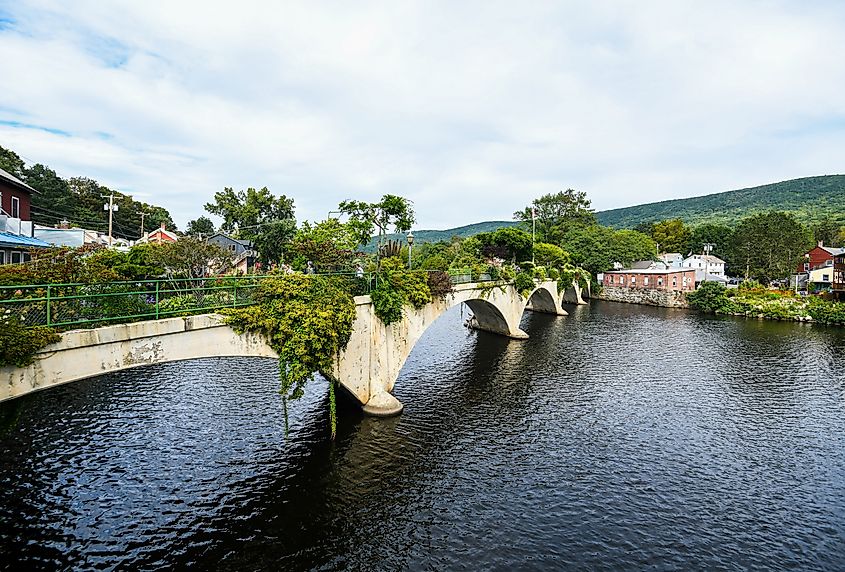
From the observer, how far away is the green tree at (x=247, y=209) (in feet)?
238

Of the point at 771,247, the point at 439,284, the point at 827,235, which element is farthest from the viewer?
the point at 827,235

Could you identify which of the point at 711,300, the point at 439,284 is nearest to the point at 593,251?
the point at 711,300

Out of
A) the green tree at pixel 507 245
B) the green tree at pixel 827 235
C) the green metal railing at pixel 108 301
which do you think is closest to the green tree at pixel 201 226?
the green tree at pixel 507 245

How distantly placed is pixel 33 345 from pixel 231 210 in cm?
6688

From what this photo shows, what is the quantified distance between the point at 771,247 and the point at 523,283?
173 ft

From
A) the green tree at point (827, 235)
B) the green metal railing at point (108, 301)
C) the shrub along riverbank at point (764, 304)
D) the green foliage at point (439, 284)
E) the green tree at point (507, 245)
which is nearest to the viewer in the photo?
the green metal railing at point (108, 301)

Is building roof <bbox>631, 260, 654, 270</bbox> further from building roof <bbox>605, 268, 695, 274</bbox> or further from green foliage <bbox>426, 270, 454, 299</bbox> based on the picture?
green foliage <bbox>426, 270, 454, 299</bbox>

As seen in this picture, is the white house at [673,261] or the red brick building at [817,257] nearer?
the red brick building at [817,257]

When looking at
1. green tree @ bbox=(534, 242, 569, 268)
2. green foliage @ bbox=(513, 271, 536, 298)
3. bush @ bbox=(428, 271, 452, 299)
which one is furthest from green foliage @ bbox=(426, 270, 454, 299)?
green tree @ bbox=(534, 242, 569, 268)

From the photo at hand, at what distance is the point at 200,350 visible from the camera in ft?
47.4

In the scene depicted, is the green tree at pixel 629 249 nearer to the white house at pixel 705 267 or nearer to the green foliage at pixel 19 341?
the white house at pixel 705 267

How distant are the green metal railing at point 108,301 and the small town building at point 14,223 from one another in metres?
16.7

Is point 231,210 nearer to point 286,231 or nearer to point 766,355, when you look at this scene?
point 286,231

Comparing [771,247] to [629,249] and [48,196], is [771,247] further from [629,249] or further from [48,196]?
[48,196]
